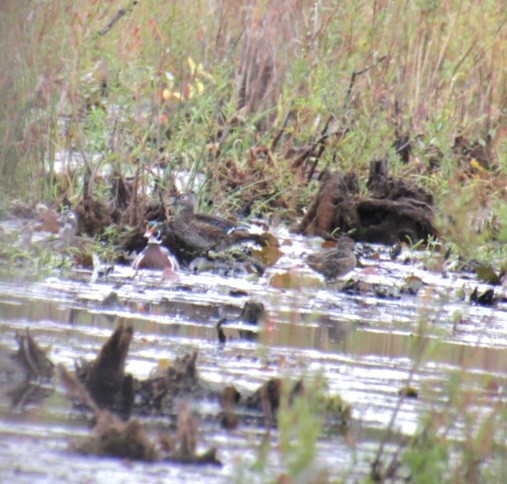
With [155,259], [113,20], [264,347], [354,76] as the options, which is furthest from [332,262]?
[264,347]

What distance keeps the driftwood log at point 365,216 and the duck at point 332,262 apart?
5.45 ft

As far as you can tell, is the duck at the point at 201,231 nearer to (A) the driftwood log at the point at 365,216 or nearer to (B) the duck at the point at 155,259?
(B) the duck at the point at 155,259

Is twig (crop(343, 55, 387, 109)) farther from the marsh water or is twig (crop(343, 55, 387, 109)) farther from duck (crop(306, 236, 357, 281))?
duck (crop(306, 236, 357, 281))

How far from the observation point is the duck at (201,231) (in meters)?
7.69

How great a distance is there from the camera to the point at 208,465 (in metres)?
3.21

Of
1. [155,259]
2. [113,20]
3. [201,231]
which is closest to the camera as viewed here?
[155,259]

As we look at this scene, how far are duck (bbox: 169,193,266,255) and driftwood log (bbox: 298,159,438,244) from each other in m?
1.25

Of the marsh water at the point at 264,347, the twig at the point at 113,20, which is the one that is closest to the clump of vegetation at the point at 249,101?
the twig at the point at 113,20

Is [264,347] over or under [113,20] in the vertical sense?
under

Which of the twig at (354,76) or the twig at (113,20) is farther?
the twig at (354,76)

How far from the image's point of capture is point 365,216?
1005 centimetres

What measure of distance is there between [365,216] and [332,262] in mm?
2405

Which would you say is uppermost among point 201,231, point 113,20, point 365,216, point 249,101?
point 113,20

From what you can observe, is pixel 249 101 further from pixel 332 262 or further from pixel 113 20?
pixel 332 262
